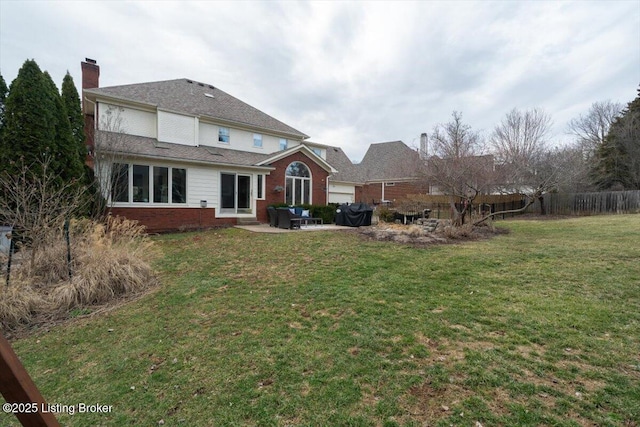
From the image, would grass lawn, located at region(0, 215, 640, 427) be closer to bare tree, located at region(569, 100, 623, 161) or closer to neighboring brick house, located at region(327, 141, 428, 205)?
neighboring brick house, located at region(327, 141, 428, 205)

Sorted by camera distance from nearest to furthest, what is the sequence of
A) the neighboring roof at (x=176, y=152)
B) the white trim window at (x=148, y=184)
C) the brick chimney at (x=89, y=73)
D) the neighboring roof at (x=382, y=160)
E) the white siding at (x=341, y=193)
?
1. the neighboring roof at (x=176, y=152)
2. the white trim window at (x=148, y=184)
3. the brick chimney at (x=89, y=73)
4. the white siding at (x=341, y=193)
5. the neighboring roof at (x=382, y=160)

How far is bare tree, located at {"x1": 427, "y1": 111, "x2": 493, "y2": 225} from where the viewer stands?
10.8m

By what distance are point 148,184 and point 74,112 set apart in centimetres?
354

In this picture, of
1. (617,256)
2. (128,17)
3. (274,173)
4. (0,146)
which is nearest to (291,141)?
(274,173)

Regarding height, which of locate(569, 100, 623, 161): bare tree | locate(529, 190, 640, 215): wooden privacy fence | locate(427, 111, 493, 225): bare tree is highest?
locate(569, 100, 623, 161): bare tree

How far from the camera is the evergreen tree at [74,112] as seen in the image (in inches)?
405

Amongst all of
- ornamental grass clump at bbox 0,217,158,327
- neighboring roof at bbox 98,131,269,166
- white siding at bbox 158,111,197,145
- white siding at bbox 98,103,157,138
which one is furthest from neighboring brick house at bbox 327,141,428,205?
ornamental grass clump at bbox 0,217,158,327

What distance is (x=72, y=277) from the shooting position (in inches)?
206

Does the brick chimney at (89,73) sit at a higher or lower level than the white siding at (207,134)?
higher

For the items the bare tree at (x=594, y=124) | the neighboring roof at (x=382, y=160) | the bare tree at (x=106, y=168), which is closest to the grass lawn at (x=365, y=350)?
the bare tree at (x=106, y=168)

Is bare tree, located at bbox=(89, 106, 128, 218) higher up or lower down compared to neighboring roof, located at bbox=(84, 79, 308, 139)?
lower down

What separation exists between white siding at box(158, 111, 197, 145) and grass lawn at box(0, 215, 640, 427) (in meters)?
11.4

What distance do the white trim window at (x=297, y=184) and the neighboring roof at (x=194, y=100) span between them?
3429 mm

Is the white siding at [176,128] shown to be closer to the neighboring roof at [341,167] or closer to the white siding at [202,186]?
the white siding at [202,186]
